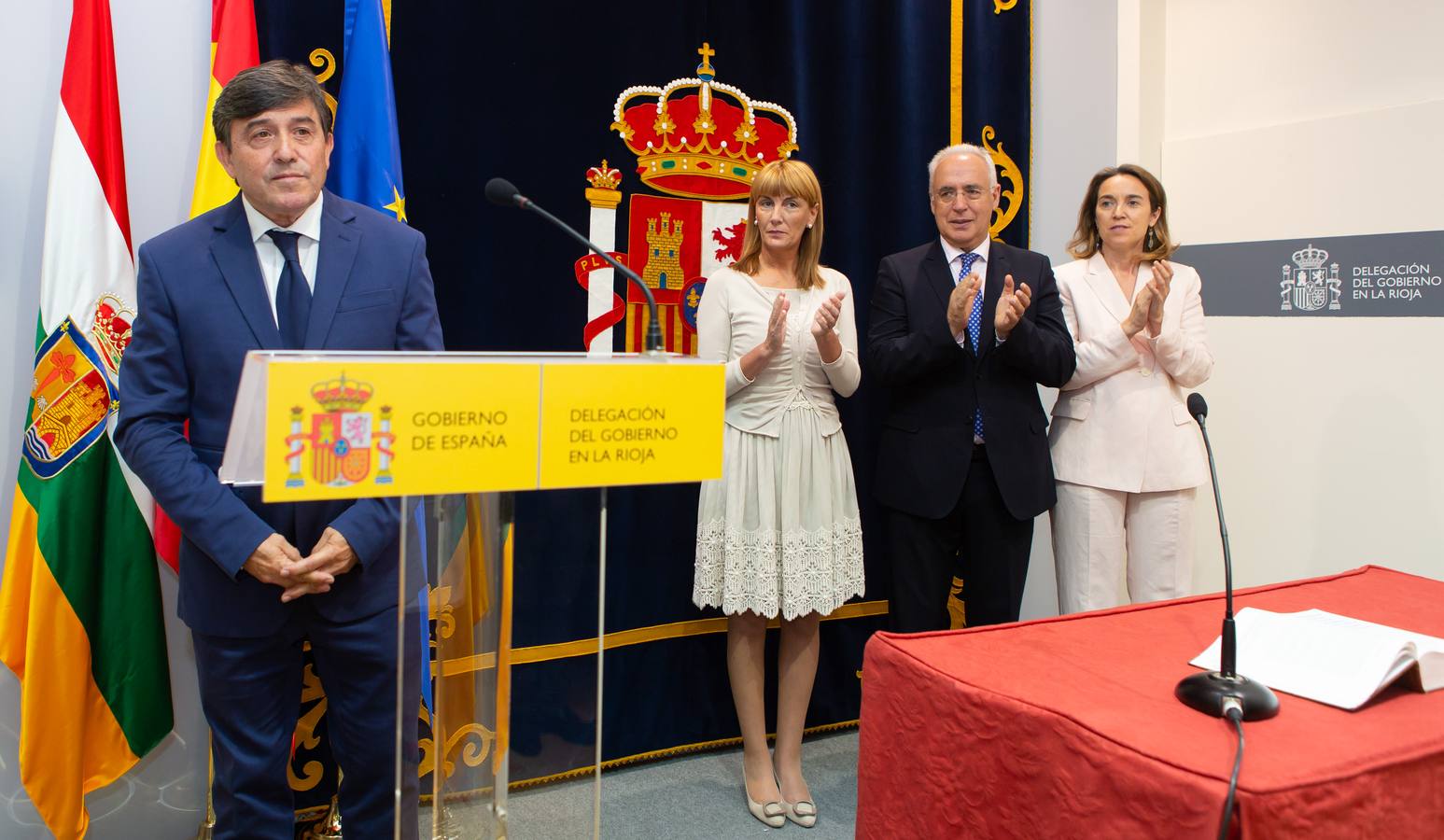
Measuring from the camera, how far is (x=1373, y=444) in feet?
Result: 10.6

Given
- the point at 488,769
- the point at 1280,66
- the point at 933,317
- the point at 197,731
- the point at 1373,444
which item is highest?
the point at 1280,66

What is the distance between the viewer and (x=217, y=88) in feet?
7.57

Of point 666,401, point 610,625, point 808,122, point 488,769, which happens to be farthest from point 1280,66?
point 488,769

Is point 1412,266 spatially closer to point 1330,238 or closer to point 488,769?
point 1330,238

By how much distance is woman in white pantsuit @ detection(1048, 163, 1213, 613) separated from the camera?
8.80 feet

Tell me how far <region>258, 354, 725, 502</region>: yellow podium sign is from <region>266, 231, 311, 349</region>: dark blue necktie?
67cm

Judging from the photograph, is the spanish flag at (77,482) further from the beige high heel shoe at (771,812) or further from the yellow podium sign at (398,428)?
the beige high heel shoe at (771,812)

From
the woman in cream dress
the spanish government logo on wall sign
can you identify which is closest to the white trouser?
the woman in cream dress

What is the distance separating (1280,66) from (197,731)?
394cm

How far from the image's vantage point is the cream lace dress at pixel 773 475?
2576 millimetres

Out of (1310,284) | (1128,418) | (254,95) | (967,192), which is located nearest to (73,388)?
(254,95)

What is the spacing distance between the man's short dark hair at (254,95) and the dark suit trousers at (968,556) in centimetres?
176

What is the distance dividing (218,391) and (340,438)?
89cm

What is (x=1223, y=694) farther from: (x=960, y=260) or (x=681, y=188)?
(x=681, y=188)
